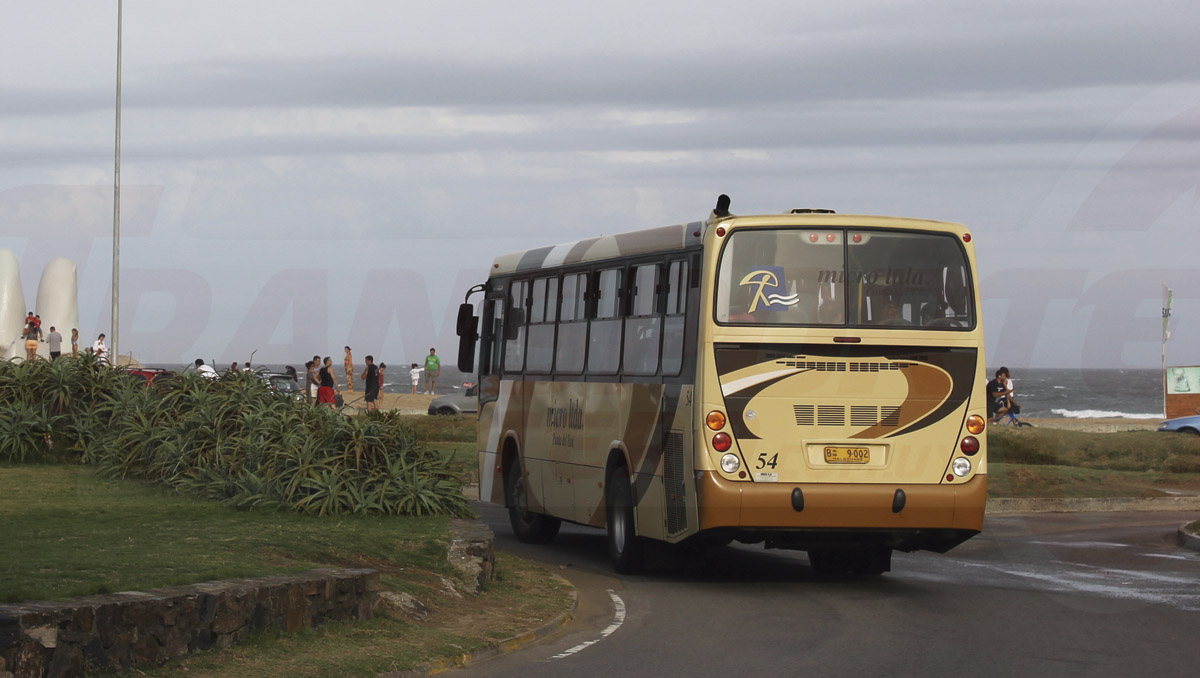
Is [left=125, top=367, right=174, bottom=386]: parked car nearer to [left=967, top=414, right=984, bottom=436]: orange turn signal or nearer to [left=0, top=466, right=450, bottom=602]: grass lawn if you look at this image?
[left=0, top=466, right=450, bottom=602]: grass lawn

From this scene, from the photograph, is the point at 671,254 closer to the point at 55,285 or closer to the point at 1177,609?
the point at 1177,609

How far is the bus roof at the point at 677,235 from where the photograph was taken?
46.7 ft

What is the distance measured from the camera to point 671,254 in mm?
14984

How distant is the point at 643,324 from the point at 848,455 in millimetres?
2729

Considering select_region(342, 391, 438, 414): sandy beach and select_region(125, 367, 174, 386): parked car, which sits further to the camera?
select_region(342, 391, 438, 414): sandy beach

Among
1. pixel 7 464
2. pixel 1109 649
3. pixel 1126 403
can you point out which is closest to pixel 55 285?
pixel 7 464

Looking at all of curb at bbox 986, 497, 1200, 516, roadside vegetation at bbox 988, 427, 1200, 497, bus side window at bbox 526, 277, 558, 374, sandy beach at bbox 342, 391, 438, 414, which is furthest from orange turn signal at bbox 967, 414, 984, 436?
sandy beach at bbox 342, 391, 438, 414

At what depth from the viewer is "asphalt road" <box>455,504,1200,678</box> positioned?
33.4 ft

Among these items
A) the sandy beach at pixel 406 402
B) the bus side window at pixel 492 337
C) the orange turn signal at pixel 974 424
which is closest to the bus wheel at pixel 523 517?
the bus side window at pixel 492 337

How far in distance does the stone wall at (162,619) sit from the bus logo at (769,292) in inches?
193

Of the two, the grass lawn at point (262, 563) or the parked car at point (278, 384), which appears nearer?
the grass lawn at point (262, 563)

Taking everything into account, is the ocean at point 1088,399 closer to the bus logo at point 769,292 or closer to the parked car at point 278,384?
the parked car at point 278,384

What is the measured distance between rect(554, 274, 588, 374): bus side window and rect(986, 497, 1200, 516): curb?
1033 cm

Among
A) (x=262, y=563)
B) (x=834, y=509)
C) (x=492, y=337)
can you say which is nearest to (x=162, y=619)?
(x=262, y=563)
